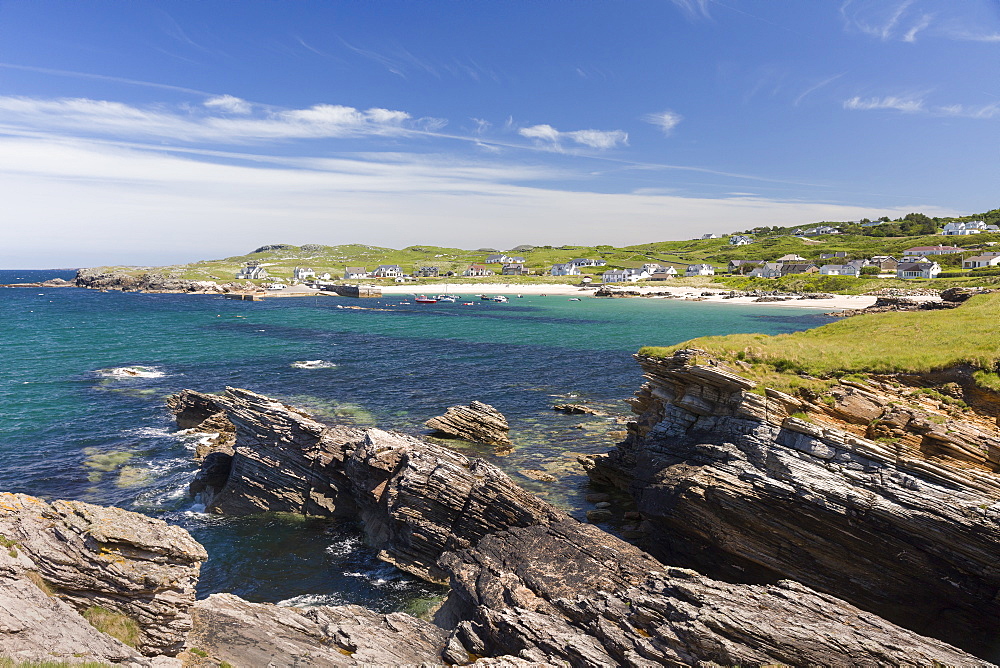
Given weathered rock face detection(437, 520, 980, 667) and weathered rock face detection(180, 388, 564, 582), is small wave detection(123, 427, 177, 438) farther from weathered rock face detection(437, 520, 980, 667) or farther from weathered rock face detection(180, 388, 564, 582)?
weathered rock face detection(437, 520, 980, 667)

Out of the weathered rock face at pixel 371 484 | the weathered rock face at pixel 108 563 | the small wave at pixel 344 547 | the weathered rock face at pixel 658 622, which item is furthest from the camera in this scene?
the small wave at pixel 344 547

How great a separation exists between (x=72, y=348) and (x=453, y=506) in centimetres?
7554

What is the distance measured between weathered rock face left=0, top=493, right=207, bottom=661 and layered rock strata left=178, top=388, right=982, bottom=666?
4.40ft

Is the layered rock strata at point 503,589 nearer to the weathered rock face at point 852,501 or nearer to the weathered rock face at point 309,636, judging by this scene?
the weathered rock face at point 309,636

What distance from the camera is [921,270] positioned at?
15125cm

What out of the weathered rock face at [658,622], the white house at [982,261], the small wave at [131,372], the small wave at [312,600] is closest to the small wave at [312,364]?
the small wave at [131,372]

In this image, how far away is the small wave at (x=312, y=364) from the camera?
61.4 m

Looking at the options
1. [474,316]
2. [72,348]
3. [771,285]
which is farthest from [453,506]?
[771,285]

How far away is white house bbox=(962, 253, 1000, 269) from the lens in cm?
14550

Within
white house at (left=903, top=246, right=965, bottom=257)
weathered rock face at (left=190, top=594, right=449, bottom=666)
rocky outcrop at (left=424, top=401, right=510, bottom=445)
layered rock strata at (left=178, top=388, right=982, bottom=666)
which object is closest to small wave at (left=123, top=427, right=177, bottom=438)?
layered rock strata at (left=178, top=388, right=982, bottom=666)

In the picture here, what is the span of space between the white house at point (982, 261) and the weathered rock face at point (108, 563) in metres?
198

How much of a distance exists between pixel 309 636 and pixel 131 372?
5453cm

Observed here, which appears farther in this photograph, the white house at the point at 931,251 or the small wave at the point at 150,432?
the white house at the point at 931,251

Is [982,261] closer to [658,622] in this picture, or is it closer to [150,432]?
[658,622]
